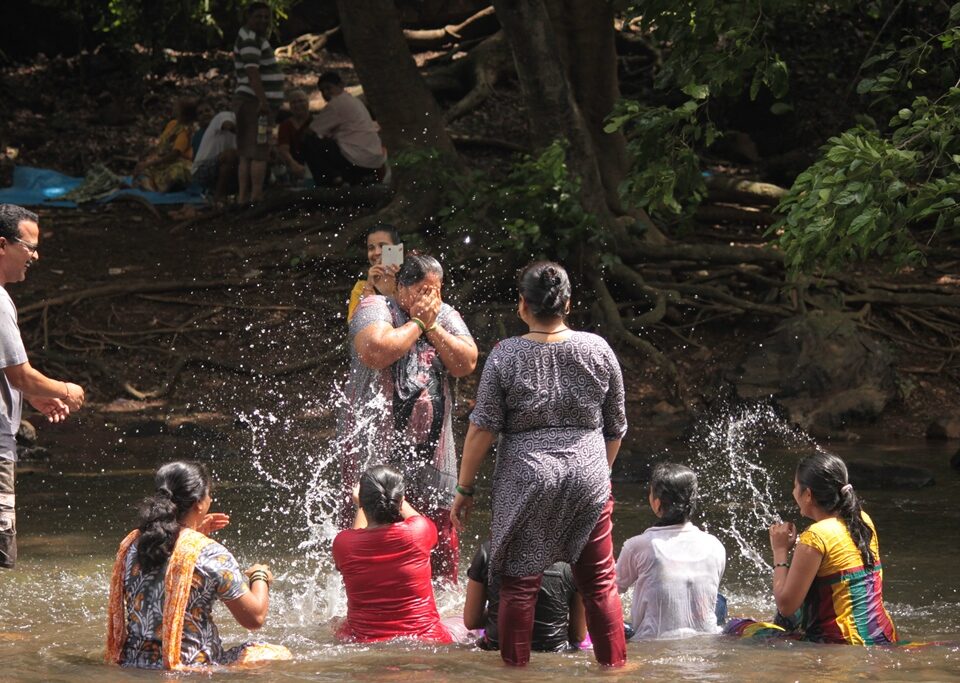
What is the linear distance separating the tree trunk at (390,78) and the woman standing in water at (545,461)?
7.99m

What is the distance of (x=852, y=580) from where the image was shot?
5117mm

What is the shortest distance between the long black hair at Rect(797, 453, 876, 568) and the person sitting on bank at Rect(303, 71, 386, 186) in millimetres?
9688

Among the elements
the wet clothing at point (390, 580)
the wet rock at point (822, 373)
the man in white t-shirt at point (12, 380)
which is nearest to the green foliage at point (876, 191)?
the wet clothing at point (390, 580)

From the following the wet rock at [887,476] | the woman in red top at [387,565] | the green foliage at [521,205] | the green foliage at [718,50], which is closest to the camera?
the woman in red top at [387,565]

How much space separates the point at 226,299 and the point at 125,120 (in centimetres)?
584

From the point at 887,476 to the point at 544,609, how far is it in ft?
14.4

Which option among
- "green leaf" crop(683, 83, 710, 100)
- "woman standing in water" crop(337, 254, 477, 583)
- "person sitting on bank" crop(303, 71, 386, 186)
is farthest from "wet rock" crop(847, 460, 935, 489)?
"person sitting on bank" crop(303, 71, 386, 186)

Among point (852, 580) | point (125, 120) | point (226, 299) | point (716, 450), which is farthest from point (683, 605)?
point (125, 120)

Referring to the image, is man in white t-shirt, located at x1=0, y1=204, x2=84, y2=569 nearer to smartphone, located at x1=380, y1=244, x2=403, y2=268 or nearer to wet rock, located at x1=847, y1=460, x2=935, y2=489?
smartphone, located at x1=380, y1=244, x2=403, y2=268

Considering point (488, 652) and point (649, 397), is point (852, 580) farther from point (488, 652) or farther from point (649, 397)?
point (649, 397)

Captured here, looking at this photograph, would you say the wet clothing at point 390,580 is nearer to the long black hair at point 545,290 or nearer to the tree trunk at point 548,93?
the long black hair at point 545,290

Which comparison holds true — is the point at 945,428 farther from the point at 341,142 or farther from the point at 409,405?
the point at 341,142

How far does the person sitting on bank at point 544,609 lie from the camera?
5082mm

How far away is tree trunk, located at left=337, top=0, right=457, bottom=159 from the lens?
12680 mm
